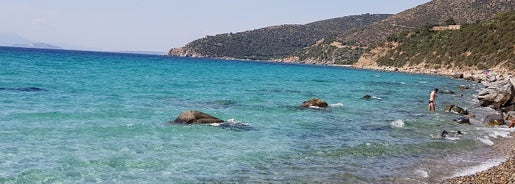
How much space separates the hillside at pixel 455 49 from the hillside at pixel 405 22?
14.9m

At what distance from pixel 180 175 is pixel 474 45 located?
10316cm

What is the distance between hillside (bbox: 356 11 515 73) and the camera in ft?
305

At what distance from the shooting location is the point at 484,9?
143875 millimetres

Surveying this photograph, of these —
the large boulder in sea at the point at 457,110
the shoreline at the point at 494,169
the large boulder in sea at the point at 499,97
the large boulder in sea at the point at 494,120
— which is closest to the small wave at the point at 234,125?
the shoreline at the point at 494,169

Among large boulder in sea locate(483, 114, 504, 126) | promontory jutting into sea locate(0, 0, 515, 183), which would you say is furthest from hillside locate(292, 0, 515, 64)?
large boulder in sea locate(483, 114, 504, 126)

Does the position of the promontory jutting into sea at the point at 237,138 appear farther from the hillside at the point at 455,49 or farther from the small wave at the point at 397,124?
the hillside at the point at 455,49

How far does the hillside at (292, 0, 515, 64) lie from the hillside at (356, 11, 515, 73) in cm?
1486

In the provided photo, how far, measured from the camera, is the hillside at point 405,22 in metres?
144

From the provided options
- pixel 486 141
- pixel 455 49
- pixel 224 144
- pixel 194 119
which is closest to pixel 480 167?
pixel 486 141

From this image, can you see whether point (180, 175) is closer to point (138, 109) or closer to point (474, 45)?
point (138, 109)

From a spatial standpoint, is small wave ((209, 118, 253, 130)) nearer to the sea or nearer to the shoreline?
the sea

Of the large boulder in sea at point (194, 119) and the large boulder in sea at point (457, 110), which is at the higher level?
the large boulder in sea at point (194, 119)

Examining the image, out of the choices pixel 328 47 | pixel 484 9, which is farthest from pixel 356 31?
pixel 484 9

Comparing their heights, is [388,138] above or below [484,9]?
below
